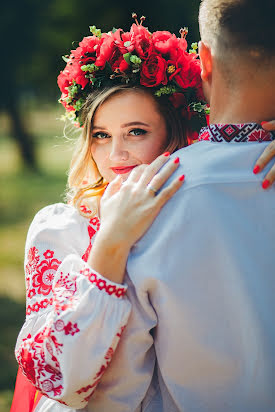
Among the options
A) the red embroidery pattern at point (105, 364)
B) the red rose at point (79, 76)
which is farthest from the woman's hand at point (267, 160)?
the red rose at point (79, 76)

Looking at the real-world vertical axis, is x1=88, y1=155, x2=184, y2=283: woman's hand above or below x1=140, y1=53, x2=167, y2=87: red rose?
below

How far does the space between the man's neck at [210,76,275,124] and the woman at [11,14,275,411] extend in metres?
0.26

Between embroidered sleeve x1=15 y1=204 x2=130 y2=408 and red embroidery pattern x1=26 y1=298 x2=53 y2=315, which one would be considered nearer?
embroidered sleeve x1=15 y1=204 x2=130 y2=408

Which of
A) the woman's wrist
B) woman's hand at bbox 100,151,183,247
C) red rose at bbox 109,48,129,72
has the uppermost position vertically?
red rose at bbox 109,48,129,72

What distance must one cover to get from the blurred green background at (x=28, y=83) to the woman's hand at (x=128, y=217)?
3.42m

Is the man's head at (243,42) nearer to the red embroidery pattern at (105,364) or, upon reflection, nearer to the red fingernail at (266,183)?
the red fingernail at (266,183)

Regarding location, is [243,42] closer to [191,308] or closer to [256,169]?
[256,169]

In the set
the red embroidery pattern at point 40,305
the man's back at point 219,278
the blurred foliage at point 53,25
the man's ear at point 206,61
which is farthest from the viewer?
the blurred foliage at point 53,25

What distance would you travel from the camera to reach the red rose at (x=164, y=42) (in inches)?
119

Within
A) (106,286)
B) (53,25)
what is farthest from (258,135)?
(53,25)

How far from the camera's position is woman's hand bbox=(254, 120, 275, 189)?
1853mm

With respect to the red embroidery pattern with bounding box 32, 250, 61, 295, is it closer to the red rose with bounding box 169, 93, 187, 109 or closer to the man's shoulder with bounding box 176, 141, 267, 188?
the man's shoulder with bounding box 176, 141, 267, 188

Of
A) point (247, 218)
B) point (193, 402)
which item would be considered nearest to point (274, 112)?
point (247, 218)

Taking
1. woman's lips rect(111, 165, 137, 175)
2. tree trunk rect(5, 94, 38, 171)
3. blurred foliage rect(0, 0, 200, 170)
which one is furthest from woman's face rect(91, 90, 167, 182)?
tree trunk rect(5, 94, 38, 171)
